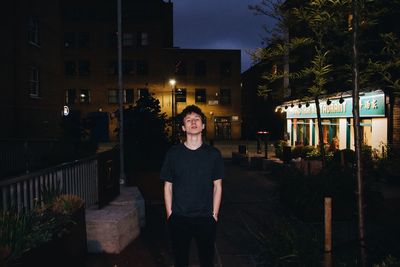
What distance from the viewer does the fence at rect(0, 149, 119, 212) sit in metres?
5.37

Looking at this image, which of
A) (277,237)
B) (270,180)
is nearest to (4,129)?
(270,180)

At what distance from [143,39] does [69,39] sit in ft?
29.1

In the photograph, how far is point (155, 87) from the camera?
50.3 metres

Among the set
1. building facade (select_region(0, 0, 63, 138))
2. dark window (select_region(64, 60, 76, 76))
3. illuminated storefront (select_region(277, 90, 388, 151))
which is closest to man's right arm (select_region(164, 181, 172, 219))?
illuminated storefront (select_region(277, 90, 388, 151))

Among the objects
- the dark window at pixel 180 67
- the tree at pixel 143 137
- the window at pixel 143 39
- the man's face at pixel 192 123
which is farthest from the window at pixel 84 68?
the man's face at pixel 192 123

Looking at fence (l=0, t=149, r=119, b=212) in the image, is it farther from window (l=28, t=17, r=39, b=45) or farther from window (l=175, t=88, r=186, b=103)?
window (l=175, t=88, r=186, b=103)

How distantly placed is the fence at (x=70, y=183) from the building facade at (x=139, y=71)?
4174 cm

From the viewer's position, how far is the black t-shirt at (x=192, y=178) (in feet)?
14.4

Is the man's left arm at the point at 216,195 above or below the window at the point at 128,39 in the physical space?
below

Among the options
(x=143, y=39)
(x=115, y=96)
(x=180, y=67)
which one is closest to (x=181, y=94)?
(x=180, y=67)

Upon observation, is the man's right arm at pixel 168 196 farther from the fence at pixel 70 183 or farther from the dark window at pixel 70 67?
the dark window at pixel 70 67

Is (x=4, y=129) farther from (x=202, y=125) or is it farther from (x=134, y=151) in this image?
(x=202, y=125)

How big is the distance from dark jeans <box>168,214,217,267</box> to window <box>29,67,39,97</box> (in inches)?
800

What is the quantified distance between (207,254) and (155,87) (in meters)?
46.6
